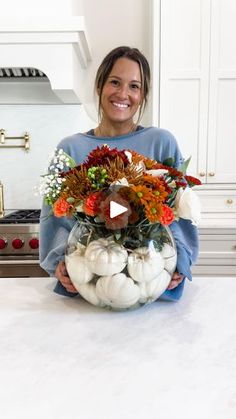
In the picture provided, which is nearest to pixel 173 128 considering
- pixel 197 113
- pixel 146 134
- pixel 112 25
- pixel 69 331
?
pixel 197 113


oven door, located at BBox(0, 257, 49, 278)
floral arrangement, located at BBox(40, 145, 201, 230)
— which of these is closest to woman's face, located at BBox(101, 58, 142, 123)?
floral arrangement, located at BBox(40, 145, 201, 230)

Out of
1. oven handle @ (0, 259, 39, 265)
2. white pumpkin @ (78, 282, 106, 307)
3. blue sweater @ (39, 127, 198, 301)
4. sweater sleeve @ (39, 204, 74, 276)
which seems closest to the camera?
white pumpkin @ (78, 282, 106, 307)

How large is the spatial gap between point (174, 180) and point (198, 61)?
5.37 ft

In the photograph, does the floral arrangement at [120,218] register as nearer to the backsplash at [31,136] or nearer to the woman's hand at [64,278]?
the woman's hand at [64,278]

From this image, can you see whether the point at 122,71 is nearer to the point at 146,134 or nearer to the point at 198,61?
the point at 146,134

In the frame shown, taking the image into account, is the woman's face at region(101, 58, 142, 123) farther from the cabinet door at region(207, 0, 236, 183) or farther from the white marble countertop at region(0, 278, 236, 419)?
the cabinet door at region(207, 0, 236, 183)

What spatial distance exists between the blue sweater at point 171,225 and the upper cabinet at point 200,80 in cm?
98

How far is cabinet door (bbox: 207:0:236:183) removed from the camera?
2043 mm

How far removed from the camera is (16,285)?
916mm

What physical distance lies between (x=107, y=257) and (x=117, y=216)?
3.3 inches

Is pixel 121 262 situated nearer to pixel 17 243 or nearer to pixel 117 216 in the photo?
pixel 117 216

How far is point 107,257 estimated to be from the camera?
24.9 inches

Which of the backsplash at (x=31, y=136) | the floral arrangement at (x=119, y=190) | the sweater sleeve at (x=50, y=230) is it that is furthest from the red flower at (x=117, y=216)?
the backsplash at (x=31, y=136)

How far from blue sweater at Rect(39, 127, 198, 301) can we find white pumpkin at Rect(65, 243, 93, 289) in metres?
0.14
